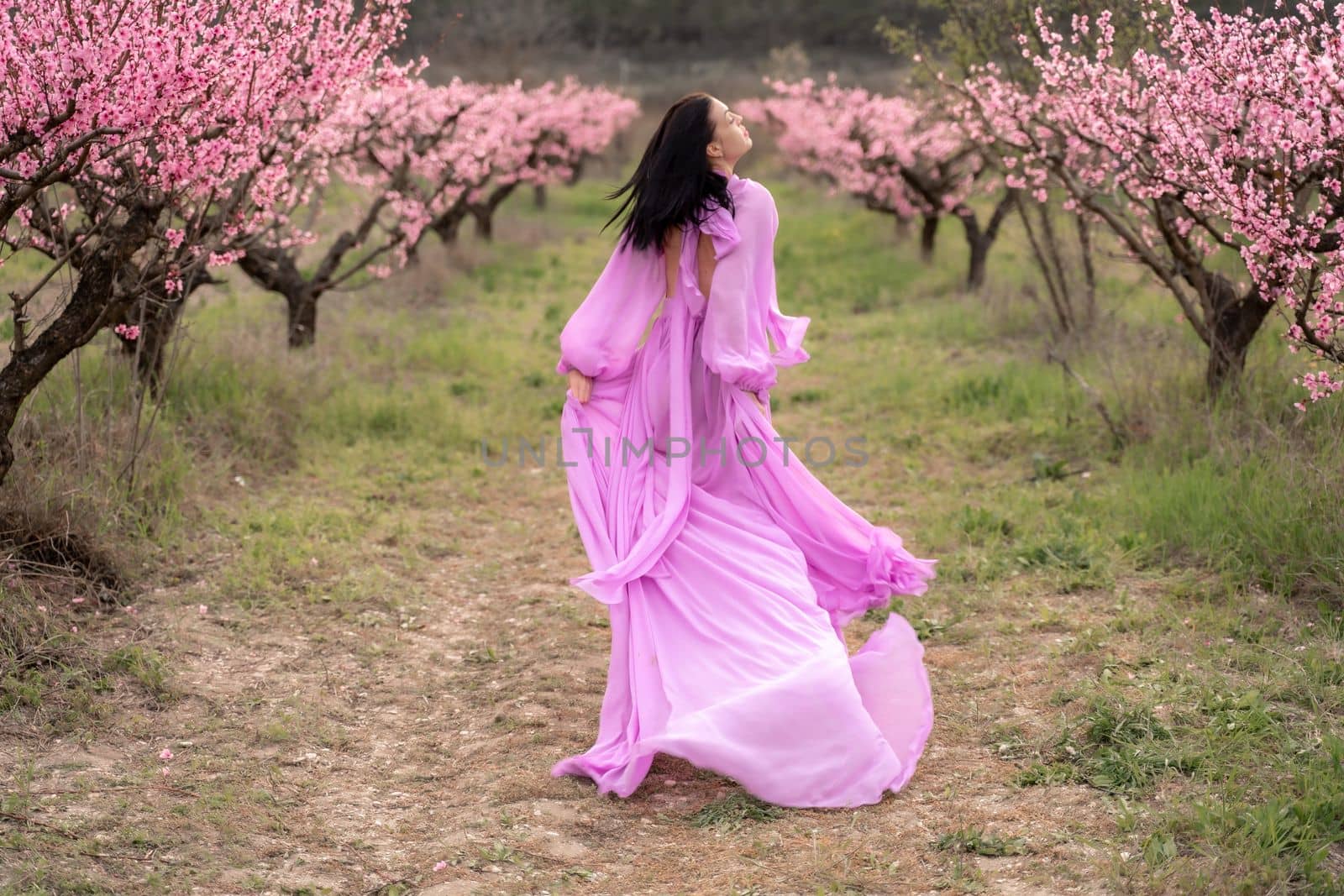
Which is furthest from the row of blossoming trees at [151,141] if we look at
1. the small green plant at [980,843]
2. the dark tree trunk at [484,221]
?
the dark tree trunk at [484,221]

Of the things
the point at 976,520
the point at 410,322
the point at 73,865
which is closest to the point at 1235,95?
the point at 976,520

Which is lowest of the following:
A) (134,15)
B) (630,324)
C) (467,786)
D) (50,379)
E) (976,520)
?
(467,786)

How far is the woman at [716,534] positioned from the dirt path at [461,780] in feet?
0.60

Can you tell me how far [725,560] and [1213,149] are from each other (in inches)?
129

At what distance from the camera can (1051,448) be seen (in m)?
7.31

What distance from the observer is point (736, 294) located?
158 inches

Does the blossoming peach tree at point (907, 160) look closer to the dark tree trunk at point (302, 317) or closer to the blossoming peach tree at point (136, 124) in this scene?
the dark tree trunk at point (302, 317)

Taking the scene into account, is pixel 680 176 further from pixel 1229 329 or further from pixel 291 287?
pixel 291 287

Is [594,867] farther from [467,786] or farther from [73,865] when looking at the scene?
[73,865]

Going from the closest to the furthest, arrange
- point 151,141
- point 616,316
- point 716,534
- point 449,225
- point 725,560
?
point 725,560 < point 716,534 < point 616,316 < point 151,141 < point 449,225

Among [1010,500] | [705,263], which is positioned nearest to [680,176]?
[705,263]

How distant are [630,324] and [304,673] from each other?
182 centimetres

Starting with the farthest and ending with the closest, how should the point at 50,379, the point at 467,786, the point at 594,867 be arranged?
the point at 50,379 → the point at 467,786 → the point at 594,867

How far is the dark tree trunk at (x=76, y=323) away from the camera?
14.8 feet
